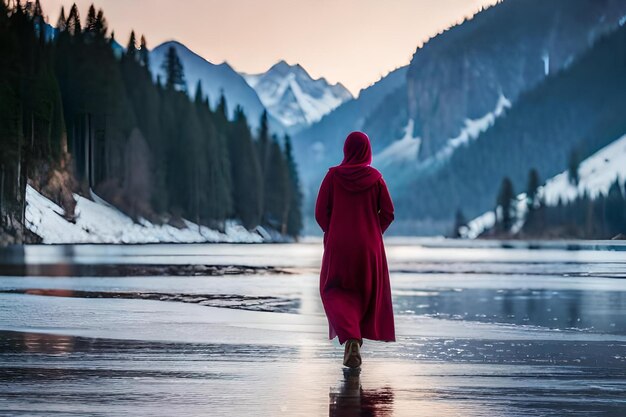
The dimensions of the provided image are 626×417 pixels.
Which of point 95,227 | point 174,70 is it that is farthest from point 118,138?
point 174,70

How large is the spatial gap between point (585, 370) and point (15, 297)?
40.7 ft

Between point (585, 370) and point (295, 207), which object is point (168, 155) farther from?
point (585, 370)

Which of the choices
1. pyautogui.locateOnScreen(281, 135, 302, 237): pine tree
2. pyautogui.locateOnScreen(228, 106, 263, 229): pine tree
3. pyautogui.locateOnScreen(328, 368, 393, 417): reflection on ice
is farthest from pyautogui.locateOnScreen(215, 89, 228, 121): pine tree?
pyautogui.locateOnScreen(328, 368, 393, 417): reflection on ice

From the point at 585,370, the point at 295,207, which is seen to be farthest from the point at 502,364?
the point at 295,207

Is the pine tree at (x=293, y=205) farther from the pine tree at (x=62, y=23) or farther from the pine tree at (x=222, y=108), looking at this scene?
the pine tree at (x=62, y=23)

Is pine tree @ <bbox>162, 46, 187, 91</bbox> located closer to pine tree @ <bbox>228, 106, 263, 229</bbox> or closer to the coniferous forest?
the coniferous forest

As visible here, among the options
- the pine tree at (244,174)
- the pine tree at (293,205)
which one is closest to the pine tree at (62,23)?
the pine tree at (244,174)

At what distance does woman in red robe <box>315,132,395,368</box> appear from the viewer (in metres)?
10.0

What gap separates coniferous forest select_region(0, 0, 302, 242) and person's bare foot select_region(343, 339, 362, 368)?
62.1m

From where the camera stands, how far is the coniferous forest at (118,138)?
79.8 metres

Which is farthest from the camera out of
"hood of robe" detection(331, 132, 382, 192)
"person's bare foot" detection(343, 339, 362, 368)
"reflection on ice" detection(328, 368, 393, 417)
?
"hood of robe" detection(331, 132, 382, 192)

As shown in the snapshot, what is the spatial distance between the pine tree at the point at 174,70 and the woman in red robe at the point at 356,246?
122 meters

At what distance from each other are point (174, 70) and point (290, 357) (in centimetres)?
12490

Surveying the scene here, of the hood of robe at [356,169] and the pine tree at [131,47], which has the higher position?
the pine tree at [131,47]
